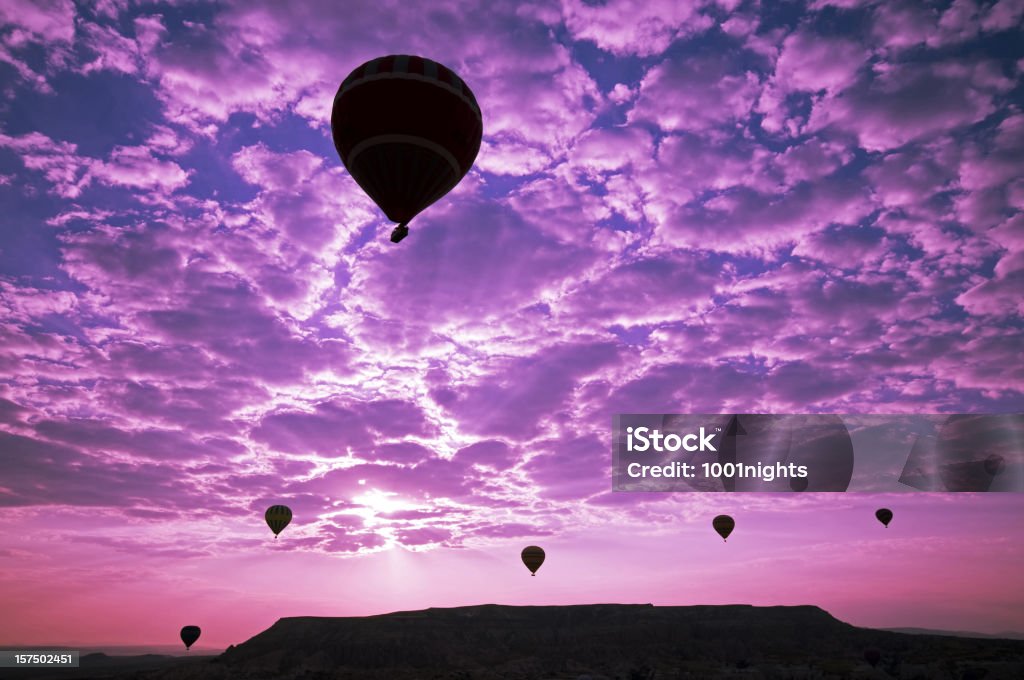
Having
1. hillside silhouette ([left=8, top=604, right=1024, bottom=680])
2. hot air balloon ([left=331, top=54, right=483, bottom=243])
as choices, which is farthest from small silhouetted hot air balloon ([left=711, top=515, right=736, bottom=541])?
hot air balloon ([left=331, top=54, right=483, bottom=243])

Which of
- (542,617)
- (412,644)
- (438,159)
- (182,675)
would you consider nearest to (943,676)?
(542,617)

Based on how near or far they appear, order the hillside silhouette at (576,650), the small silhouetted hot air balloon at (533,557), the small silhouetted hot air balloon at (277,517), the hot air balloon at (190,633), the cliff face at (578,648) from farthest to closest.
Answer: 1. the cliff face at (578,648)
2. the hillside silhouette at (576,650)
3. the hot air balloon at (190,633)
4. the small silhouetted hot air balloon at (533,557)
5. the small silhouetted hot air balloon at (277,517)

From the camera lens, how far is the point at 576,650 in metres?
180

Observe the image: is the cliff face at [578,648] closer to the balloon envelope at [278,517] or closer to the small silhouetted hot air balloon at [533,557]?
the small silhouetted hot air balloon at [533,557]

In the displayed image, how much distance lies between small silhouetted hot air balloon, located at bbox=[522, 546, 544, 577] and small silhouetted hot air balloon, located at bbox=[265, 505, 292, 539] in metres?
36.2

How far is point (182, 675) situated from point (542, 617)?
9825 centimetres

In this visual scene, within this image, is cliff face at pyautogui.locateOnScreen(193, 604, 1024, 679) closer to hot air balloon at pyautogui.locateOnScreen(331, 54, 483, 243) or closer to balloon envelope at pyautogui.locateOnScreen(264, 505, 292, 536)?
balloon envelope at pyautogui.locateOnScreen(264, 505, 292, 536)

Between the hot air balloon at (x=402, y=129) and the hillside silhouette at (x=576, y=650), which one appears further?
the hillside silhouette at (x=576, y=650)

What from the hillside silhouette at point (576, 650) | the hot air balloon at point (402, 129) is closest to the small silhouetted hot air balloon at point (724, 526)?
the hillside silhouette at point (576, 650)

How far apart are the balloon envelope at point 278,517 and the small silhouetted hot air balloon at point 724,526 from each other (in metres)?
65.9

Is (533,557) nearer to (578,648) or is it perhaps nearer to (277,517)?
(277,517)

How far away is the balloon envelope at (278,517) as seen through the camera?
300 ft

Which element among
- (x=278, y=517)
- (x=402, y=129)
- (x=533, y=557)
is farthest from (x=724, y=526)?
(x=402, y=129)

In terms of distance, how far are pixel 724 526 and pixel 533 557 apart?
3098 centimetres
